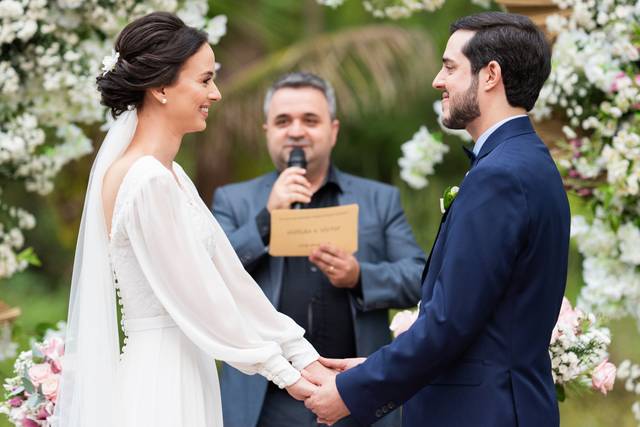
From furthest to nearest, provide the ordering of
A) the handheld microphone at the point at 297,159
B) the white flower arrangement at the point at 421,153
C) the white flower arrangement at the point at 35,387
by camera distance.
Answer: the white flower arrangement at the point at 421,153, the handheld microphone at the point at 297,159, the white flower arrangement at the point at 35,387

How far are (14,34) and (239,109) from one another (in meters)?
3.89

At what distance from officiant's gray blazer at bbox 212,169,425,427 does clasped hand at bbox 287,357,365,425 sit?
1.89 feet

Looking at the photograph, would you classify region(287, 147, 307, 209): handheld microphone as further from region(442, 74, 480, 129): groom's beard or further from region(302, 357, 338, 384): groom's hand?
region(442, 74, 480, 129): groom's beard

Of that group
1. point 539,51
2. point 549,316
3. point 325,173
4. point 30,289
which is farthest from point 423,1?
point 30,289

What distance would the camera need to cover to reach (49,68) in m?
4.86

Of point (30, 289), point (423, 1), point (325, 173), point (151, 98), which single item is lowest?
point (30, 289)

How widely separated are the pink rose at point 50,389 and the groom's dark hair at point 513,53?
178cm

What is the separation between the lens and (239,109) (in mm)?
8516

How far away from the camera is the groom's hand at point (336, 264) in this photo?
405 centimetres

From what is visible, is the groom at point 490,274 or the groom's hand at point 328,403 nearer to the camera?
the groom at point 490,274

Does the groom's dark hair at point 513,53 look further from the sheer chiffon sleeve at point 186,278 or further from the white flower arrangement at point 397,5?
the white flower arrangement at point 397,5

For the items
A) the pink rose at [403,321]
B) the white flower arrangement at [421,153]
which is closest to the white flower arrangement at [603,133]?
the white flower arrangement at [421,153]

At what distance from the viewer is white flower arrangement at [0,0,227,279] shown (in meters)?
4.79

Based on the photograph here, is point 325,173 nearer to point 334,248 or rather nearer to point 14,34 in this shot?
point 334,248
